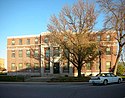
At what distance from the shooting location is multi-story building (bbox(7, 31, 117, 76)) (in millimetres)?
58469

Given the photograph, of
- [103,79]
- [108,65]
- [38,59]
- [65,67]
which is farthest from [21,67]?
[103,79]

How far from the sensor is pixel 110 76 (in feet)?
96.7

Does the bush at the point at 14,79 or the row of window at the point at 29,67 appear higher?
the row of window at the point at 29,67

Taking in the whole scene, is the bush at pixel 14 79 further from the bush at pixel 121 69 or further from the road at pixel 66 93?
the bush at pixel 121 69

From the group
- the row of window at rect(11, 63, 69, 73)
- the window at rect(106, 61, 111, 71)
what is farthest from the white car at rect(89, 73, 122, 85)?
the row of window at rect(11, 63, 69, 73)

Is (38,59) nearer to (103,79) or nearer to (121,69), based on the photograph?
(121,69)

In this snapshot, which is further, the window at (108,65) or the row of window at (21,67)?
the row of window at (21,67)

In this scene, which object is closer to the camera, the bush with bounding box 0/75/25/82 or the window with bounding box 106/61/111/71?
the bush with bounding box 0/75/25/82

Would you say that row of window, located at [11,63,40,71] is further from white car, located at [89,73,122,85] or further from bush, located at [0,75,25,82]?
white car, located at [89,73,122,85]

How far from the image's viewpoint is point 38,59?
2539 inches

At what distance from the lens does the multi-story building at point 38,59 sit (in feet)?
192

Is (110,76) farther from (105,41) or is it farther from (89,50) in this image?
(105,41)

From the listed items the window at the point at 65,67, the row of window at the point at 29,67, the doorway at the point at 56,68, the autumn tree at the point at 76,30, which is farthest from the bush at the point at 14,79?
the doorway at the point at 56,68

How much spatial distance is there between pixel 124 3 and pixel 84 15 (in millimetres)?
7096
